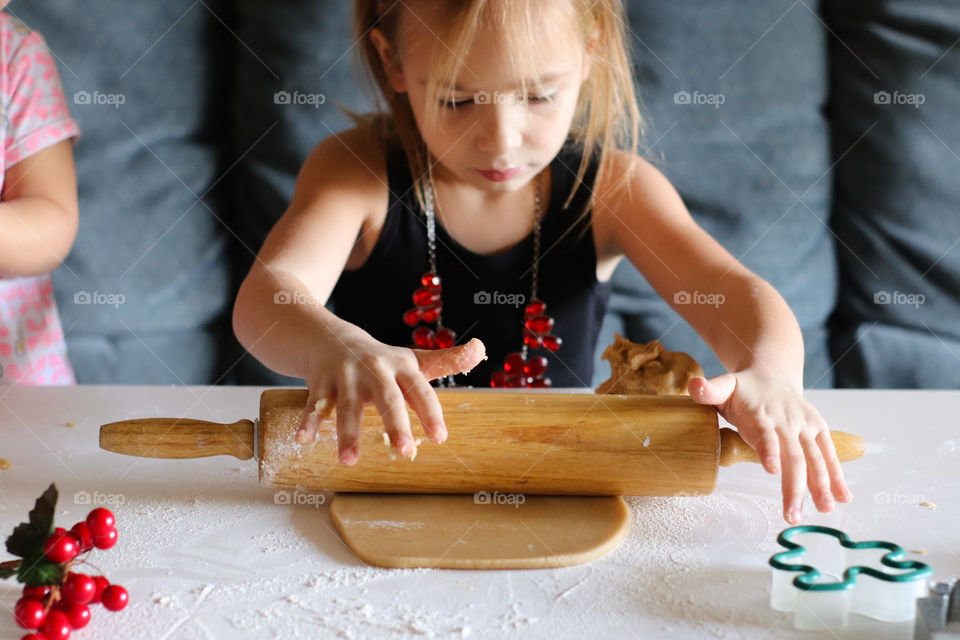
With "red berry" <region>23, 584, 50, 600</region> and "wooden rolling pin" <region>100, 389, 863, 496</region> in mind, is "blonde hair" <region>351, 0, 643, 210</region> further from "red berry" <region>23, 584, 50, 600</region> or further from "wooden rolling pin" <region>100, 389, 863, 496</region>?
"red berry" <region>23, 584, 50, 600</region>

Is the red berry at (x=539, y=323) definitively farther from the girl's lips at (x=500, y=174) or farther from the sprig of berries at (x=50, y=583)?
the sprig of berries at (x=50, y=583)

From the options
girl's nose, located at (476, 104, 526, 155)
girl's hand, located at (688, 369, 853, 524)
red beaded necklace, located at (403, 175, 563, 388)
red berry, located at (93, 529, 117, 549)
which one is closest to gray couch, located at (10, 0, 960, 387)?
red beaded necklace, located at (403, 175, 563, 388)

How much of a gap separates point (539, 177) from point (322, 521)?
2.51 ft

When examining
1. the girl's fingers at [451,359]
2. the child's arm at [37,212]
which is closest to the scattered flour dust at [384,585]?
the girl's fingers at [451,359]

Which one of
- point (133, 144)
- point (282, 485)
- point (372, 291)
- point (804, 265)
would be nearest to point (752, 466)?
point (282, 485)

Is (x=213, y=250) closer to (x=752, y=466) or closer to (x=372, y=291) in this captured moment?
(x=372, y=291)

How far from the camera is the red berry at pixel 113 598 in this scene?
0.57 meters

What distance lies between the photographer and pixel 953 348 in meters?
1.78

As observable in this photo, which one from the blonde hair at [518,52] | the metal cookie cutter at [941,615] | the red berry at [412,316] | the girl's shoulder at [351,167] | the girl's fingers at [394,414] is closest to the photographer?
the metal cookie cutter at [941,615]

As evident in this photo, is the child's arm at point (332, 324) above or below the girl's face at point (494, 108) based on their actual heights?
below

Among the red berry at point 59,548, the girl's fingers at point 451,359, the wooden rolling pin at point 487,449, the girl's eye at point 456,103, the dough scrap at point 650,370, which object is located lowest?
the red berry at point 59,548

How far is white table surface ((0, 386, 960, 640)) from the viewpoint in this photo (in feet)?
1.88

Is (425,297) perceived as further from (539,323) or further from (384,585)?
(384,585)

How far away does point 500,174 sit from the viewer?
1098mm
